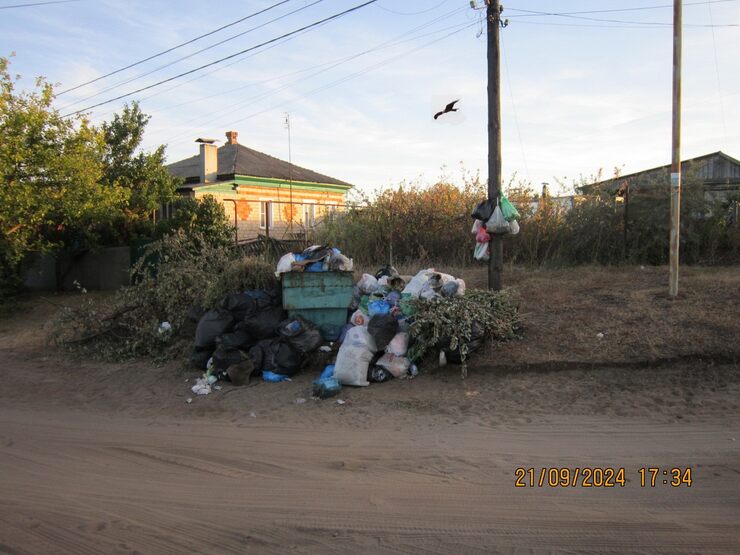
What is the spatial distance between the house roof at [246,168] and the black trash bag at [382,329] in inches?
669

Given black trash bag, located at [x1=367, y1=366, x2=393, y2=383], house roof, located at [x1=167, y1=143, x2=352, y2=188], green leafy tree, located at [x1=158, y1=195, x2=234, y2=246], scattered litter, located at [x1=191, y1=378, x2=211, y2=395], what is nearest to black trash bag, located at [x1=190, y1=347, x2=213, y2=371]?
scattered litter, located at [x1=191, y1=378, x2=211, y2=395]

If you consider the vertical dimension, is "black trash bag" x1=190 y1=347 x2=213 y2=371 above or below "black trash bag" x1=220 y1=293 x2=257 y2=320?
below

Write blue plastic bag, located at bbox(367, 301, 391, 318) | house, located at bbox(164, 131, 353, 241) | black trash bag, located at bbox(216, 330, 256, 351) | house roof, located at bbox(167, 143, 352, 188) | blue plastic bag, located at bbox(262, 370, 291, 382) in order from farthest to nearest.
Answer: house roof, located at bbox(167, 143, 352, 188) → house, located at bbox(164, 131, 353, 241) → black trash bag, located at bbox(216, 330, 256, 351) → blue plastic bag, located at bbox(367, 301, 391, 318) → blue plastic bag, located at bbox(262, 370, 291, 382)

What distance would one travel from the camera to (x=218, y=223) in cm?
1652

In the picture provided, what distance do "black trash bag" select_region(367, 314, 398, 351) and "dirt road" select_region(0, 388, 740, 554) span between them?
165 centimetres

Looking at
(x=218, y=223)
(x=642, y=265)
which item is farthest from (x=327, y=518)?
(x=218, y=223)

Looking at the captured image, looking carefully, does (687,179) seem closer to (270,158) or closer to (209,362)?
(209,362)

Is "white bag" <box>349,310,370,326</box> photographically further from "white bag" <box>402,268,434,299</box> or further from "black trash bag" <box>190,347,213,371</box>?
"black trash bag" <box>190,347,213,371</box>

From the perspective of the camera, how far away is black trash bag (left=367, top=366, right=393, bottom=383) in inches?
279

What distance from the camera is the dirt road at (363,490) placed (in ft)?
11.1

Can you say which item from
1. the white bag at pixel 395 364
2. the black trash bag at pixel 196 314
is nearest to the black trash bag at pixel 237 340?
the black trash bag at pixel 196 314

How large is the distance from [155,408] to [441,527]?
4395 mm

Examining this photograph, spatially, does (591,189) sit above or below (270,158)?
below
